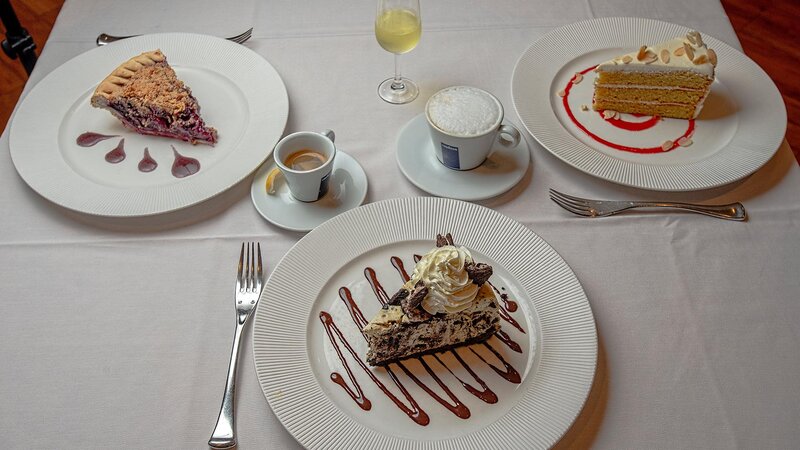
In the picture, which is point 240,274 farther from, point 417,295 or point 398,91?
point 398,91


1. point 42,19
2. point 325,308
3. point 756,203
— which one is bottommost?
point 42,19

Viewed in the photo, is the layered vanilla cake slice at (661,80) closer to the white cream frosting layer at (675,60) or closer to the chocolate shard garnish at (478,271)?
the white cream frosting layer at (675,60)

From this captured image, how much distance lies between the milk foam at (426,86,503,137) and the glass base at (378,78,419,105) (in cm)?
21

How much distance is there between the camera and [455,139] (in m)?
1.50

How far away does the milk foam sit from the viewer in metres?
1.52

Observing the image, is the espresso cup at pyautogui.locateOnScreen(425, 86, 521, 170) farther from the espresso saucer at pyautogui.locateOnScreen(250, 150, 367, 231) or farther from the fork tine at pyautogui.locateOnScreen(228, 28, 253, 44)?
the fork tine at pyautogui.locateOnScreen(228, 28, 253, 44)

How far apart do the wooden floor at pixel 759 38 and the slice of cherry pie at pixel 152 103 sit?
4.73ft

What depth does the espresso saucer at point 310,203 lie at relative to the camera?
1493 millimetres

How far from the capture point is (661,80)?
1.72 meters

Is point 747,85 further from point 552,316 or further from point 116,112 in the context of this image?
point 116,112

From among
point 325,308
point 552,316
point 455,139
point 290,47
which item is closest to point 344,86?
point 290,47

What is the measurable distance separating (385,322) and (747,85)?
1.29 metres

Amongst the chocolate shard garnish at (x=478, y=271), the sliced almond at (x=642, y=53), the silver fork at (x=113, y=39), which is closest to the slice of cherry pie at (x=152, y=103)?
the silver fork at (x=113, y=39)

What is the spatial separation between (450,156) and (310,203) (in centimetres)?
37
